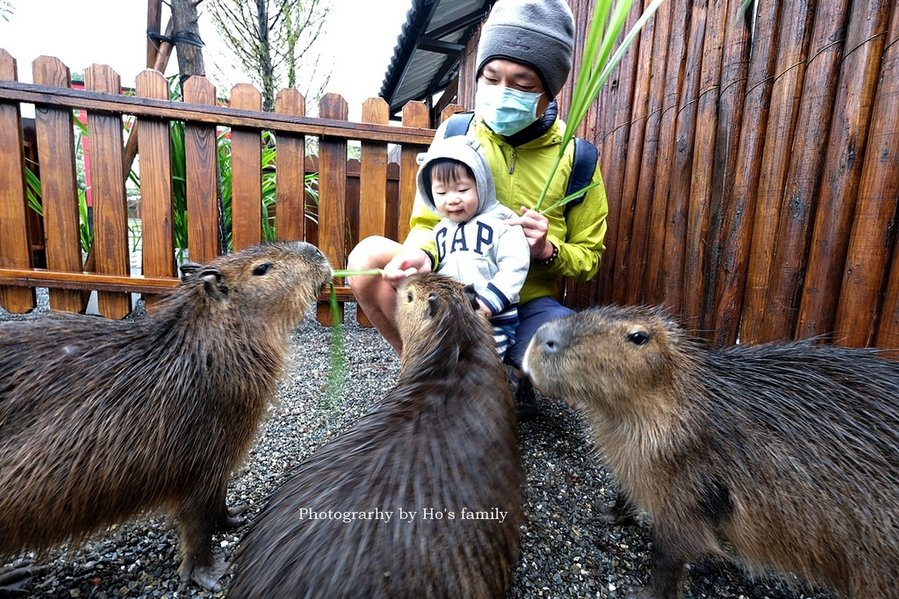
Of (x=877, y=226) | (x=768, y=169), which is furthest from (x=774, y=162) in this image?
(x=877, y=226)

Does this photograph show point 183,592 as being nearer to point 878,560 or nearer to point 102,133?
point 878,560

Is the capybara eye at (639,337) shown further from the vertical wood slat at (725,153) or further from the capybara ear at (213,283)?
the capybara ear at (213,283)

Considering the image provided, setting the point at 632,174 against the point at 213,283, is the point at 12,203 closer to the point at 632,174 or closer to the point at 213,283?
the point at 213,283

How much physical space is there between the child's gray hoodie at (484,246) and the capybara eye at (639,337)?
810mm

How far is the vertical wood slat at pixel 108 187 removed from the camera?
140 inches

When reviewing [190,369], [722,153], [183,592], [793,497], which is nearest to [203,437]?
[190,369]

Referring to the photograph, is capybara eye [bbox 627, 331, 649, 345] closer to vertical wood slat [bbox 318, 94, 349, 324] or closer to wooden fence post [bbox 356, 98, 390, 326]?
vertical wood slat [bbox 318, 94, 349, 324]

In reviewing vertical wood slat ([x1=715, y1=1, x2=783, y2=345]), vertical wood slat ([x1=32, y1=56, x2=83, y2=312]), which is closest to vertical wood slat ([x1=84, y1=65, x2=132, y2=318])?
vertical wood slat ([x1=32, y1=56, x2=83, y2=312])

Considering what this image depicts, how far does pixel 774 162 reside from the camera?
1.80 m

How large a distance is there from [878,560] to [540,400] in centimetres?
183

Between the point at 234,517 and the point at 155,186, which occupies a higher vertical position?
the point at 155,186

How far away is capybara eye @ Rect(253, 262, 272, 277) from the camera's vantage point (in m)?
1.67

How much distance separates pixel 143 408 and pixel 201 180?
2947 millimetres

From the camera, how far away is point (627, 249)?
8.91 feet
